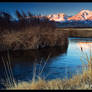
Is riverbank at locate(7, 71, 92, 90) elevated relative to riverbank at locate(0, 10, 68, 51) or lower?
elevated

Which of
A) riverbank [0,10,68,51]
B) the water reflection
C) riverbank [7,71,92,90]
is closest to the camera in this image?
riverbank [7,71,92,90]

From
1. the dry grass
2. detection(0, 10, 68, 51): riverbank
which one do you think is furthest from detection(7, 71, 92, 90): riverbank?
detection(0, 10, 68, 51): riverbank

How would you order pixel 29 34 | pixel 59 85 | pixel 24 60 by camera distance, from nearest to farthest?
pixel 59 85
pixel 24 60
pixel 29 34

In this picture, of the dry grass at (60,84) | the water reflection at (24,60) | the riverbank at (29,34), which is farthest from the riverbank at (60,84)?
the riverbank at (29,34)

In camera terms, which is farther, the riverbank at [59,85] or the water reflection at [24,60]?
the water reflection at [24,60]

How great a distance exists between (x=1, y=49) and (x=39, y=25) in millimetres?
3980

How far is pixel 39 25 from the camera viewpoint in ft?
52.1

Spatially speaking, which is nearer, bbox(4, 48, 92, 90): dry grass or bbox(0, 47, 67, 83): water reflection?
bbox(4, 48, 92, 90): dry grass

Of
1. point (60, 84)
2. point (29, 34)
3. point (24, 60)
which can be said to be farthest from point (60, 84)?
point (29, 34)

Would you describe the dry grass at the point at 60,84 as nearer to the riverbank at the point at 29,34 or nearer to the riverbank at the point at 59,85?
the riverbank at the point at 59,85

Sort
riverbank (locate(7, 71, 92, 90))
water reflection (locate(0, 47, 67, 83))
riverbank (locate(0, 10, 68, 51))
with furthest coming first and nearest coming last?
1. riverbank (locate(0, 10, 68, 51))
2. water reflection (locate(0, 47, 67, 83))
3. riverbank (locate(7, 71, 92, 90))

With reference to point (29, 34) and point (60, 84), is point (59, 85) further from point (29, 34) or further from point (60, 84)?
point (29, 34)

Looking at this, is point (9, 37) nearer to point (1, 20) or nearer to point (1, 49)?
point (1, 49)

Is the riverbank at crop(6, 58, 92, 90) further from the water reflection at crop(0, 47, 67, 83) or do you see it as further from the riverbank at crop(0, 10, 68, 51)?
the riverbank at crop(0, 10, 68, 51)
